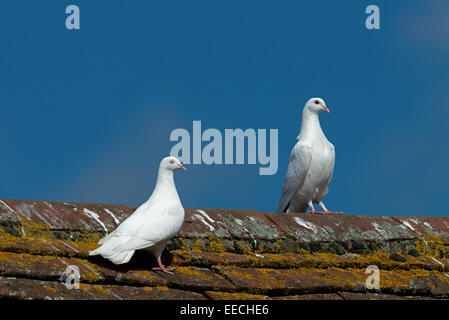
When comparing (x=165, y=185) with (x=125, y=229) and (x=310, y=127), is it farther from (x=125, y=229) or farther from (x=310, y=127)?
(x=310, y=127)

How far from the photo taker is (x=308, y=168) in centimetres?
912

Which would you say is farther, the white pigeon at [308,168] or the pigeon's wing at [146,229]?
the white pigeon at [308,168]

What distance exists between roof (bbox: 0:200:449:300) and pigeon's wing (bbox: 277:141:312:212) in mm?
1930

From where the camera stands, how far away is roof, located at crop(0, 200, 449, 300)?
4.90 m

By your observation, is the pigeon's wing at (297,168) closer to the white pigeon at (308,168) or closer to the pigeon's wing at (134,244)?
the white pigeon at (308,168)

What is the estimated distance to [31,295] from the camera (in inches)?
175

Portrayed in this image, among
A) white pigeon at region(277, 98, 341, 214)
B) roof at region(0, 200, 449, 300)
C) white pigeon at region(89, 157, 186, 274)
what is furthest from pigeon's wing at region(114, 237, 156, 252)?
white pigeon at region(277, 98, 341, 214)

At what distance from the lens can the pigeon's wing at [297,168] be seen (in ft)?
29.9

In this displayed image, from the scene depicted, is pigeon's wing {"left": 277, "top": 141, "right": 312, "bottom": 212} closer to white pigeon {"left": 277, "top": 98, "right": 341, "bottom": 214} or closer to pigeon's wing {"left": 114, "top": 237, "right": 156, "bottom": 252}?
white pigeon {"left": 277, "top": 98, "right": 341, "bottom": 214}

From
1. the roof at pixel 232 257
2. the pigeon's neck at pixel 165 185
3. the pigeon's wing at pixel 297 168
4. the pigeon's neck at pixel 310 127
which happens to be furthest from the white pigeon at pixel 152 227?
the pigeon's neck at pixel 310 127

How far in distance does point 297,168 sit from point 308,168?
0.42 ft

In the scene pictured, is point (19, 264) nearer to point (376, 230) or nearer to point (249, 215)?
point (249, 215)

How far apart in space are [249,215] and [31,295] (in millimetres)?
2429

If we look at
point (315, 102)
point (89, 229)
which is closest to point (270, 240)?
point (89, 229)
